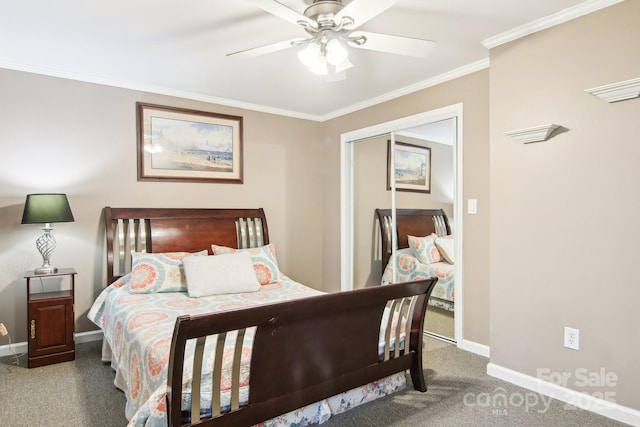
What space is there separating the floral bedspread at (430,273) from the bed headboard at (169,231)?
1477 mm

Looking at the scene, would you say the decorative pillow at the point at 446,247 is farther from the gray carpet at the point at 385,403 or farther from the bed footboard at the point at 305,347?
the bed footboard at the point at 305,347

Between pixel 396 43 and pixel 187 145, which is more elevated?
pixel 396 43

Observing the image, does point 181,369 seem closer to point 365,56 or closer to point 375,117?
point 365,56

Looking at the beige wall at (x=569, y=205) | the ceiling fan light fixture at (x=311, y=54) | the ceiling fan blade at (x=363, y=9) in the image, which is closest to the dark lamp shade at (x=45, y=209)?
the ceiling fan light fixture at (x=311, y=54)

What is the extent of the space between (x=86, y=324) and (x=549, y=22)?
4408mm

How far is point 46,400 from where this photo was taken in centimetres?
236

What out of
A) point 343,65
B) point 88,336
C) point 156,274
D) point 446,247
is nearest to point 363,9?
point 343,65

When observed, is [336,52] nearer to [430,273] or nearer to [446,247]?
[446,247]

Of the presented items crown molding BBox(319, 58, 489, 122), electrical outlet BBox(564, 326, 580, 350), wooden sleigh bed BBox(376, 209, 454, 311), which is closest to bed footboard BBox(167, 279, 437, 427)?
electrical outlet BBox(564, 326, 580, 350)

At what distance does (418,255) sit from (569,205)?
1.64 metres

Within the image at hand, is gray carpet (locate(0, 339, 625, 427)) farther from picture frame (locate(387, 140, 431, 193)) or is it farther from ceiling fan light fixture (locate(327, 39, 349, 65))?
→ ceiling fan light fixture (locate(327, 39, 349, 65))

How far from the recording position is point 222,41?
8.82 feet

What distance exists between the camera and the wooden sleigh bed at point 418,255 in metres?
3.39

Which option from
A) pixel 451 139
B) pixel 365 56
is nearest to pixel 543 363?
pixel 451 139
